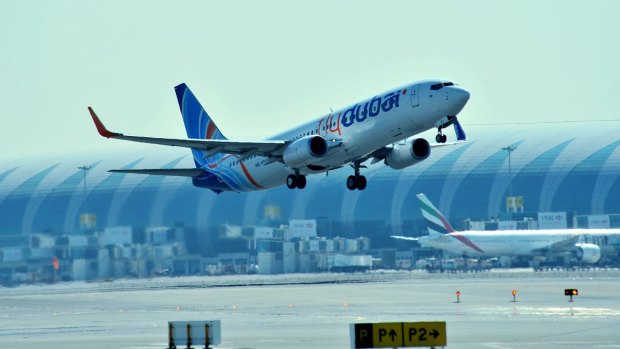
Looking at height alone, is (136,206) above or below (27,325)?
above

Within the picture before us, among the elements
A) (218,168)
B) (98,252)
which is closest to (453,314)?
(218,168)

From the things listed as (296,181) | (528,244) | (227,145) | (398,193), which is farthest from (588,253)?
(227,145)

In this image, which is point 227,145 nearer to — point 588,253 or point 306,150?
point 306,150

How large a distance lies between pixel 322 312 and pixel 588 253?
78.6 metres

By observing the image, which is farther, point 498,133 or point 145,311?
point 498,133

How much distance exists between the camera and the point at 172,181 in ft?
580

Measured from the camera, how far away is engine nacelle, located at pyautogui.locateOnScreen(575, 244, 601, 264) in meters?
137

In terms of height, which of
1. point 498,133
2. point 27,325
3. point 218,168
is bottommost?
point 27,325

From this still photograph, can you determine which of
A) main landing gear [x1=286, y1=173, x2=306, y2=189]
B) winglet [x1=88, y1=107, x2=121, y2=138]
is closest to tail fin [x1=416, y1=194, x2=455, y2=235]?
main landing gear [x1=286, y1=173, x2=306, y2=189]

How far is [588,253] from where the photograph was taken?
136625mm

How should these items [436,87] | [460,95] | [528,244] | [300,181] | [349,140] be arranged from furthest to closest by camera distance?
[528,244] → [300,181] → [349,140] → [436,87] → [460,95]

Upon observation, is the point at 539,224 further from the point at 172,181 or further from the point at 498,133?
the point at 172,181

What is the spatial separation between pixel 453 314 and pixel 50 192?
13119 cm

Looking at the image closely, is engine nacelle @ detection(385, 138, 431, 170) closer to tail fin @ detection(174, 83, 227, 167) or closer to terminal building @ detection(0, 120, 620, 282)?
tail fin @ detection(174, 83, 227, 167)
